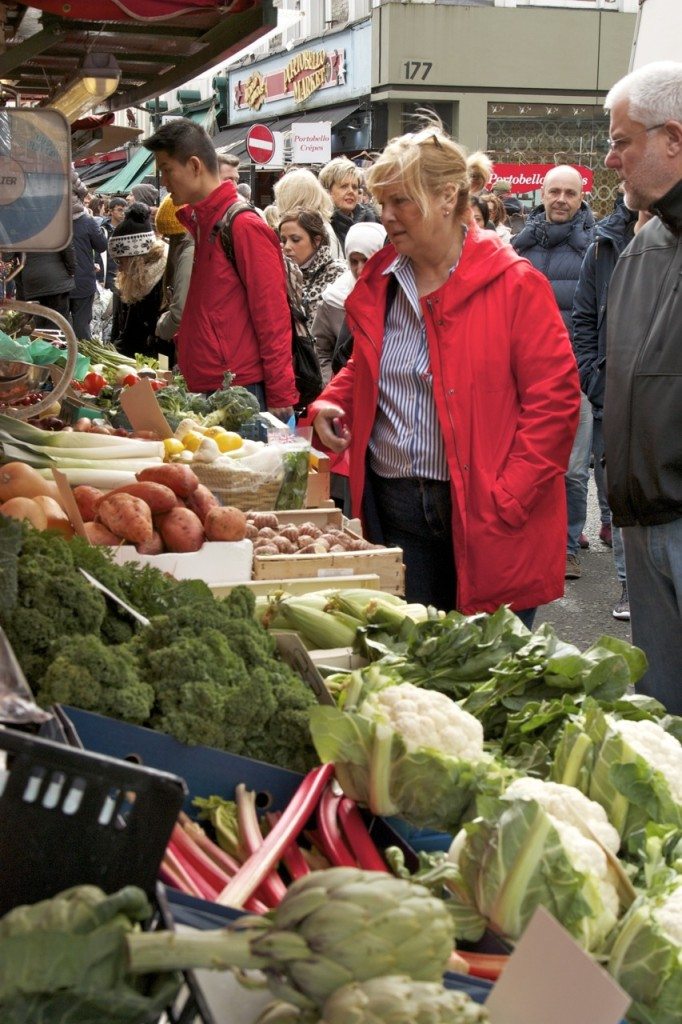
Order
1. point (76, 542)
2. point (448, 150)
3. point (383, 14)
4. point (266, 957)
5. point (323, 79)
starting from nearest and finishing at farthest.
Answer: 1. point (266, 957)
2. point (76, 542)
3. point (448, 150)
4. point (383, 14)
5. point (323, 79)

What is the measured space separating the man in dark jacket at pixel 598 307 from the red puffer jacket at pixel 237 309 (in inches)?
65.3

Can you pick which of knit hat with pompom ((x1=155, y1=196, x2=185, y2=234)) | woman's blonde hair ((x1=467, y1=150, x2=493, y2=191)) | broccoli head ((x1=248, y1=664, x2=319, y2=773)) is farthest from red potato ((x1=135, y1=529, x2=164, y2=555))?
knit hat with pompom ((x1=155, y1=196, x2=185, y2=234))

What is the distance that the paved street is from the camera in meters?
5.92

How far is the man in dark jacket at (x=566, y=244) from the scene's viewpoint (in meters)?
7.32

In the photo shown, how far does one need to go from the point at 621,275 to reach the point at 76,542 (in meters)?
2.02

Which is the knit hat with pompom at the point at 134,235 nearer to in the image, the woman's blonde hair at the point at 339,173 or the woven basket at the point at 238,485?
the woman's blonde hair at the point at 339,173

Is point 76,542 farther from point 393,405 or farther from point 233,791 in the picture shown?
point 393,405

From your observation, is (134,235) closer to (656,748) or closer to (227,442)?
(227,442)

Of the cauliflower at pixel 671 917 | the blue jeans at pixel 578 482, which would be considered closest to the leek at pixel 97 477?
the cauliflower at pixel 671 917

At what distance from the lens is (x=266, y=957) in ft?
3.66

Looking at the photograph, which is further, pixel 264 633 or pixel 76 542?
pixel 76 542

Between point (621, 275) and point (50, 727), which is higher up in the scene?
point (621, 275)

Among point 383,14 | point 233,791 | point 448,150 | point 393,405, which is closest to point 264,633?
point 233,791

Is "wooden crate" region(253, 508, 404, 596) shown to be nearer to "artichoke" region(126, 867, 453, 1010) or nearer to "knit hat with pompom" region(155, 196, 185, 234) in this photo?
"artichoke" region(126, 867, 453, 1010)
